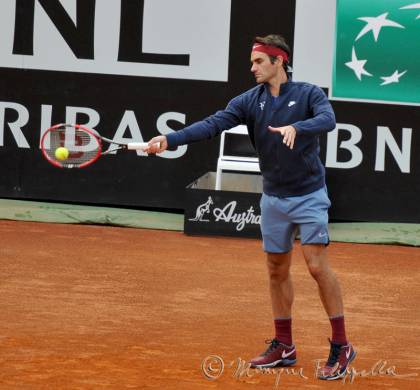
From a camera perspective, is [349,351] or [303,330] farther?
[303,330]

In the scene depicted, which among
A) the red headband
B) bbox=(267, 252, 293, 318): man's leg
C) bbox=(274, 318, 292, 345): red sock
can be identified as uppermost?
the red headband

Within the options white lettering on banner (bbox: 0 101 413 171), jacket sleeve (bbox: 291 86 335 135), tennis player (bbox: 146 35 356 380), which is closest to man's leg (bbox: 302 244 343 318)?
tennis player (bbox: 146 35 356 380)

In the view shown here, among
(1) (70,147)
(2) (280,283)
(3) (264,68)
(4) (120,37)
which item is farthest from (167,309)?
(4) (120,37)

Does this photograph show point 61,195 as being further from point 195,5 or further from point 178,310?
point 178,310

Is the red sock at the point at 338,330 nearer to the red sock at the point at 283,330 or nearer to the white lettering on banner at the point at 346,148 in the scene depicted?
the red sock at the point at 283,330

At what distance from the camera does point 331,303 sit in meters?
5.82

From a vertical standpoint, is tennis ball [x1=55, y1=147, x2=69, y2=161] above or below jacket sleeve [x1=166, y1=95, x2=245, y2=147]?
below

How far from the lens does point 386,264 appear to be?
988 centimetres

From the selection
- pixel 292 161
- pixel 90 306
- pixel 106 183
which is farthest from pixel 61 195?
pixel 292 161

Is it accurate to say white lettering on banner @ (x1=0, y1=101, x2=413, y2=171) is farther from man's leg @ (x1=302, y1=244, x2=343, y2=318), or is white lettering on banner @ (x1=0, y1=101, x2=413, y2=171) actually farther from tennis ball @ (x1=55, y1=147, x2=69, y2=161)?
man's leg @ (x1=302, y1=244, x2=343, y2=318)

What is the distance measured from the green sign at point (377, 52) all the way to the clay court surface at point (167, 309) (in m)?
1.68

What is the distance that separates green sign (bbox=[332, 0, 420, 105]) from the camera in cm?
1118

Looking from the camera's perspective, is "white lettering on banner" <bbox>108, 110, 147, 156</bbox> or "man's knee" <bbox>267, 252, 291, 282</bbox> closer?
"man's knee" <bbox>267, 252, 291, 282</bbox>

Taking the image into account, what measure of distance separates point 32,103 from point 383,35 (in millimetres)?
3845
